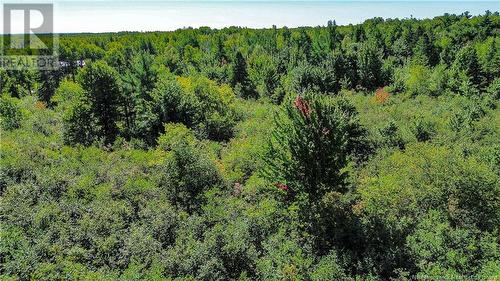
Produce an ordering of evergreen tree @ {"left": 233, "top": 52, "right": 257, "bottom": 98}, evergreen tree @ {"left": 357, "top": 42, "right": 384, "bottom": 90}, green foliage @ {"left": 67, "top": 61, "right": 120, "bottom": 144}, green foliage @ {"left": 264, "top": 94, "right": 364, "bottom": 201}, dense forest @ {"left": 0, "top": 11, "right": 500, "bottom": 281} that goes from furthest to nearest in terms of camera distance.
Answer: evergreen tree @ {"left": 233, "top": 52, "right": 257, "bottom": 98} < evergreen tree @ {"left": 357, "top": 42, "right": 384, "bottom": 90} < green foliage @ {"left": 67, "top": 61, "right": 120, "bottom": 144} < green foliage @ {"left": 264, "top": 94, "right": 364, "bottom": 201} < dense forest @ {"left": 0, "top": 11, "right": 500, "bottom": 281}

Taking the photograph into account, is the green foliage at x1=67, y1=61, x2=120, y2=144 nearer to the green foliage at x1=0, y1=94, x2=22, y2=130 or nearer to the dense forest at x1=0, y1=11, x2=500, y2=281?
the dense forest at x1=0, y1=11, x2=500, y2=281

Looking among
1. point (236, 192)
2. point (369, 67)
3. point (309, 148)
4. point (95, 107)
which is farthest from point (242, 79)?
point (309, 148)

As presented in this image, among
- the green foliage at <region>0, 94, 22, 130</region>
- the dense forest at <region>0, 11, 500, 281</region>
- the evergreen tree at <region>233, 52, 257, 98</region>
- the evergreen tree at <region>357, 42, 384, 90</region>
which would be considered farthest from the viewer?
the evergreen tree at <region>233, 52, 257, 98</region>

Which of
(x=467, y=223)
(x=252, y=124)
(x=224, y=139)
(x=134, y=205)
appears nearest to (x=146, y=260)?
(x=134, y=205)

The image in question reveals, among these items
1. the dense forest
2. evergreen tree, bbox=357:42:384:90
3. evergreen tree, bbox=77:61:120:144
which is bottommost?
the dense forest

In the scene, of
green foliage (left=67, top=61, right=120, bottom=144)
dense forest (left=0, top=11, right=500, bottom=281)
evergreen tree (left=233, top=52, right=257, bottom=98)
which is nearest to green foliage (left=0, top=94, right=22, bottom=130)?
dense forest (left=0, top=11, right=500, bottom=281)

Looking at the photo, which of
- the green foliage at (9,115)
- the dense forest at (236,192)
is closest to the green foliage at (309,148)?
the dense forest at (236,192)

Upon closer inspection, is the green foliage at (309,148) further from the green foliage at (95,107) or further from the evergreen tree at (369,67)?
the evergreen tree at (369,67)

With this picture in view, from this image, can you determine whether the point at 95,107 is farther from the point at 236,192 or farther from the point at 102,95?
the point at 236,192

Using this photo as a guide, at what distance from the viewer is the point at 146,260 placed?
1678 cm

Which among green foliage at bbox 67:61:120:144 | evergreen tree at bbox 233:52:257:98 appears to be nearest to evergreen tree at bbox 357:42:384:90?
evergreen tree at bbox 233:52:257:98

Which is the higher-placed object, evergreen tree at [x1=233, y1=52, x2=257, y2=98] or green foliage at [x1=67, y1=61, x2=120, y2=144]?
evergreen tree at [x1=233, y1=52, x2=257, y2=98]

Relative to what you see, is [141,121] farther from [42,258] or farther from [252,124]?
[42,258]

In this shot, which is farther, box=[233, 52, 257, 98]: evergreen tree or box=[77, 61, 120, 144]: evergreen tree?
box=[233, 52, 257, 98]: evergreen tree
